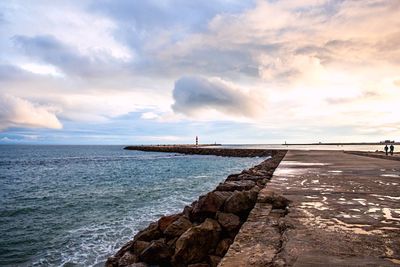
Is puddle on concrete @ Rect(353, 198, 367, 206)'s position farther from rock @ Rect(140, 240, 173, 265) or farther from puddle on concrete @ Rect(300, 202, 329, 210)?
rock @ Rect(140, 240, 173, 265)

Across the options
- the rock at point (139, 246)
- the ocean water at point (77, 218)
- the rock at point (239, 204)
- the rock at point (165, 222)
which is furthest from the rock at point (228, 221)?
the ocean water at point (77, 218)

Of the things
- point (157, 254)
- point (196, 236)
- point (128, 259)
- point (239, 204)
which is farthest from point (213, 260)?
point (128, 259)

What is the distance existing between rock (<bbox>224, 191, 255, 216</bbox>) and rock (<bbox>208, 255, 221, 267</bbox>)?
1.17 m

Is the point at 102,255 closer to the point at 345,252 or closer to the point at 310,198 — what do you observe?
the point at 310,198

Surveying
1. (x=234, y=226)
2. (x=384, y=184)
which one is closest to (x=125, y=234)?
(x=234, y=226)

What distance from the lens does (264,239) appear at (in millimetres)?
3738

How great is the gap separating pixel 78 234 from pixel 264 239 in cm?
686

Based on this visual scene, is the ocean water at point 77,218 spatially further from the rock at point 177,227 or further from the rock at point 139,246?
the rock at point 177,227

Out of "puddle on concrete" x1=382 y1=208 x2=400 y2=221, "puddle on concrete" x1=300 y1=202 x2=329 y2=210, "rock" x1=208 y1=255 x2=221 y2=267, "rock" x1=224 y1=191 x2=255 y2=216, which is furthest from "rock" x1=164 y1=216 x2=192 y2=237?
"puddle on concrete" x1=382 y1=208 x2=400 y2=221

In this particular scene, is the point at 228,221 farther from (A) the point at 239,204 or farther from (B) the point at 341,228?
(B) the point at 341,228

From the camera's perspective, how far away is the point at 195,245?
4.84 meters

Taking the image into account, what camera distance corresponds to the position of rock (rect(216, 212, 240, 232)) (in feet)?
17.2

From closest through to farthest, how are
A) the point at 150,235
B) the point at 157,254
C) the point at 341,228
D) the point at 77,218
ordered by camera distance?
the point at 341,228, the point at 157,254, the point at 150,235, the point at 77,218

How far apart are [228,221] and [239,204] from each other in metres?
0.52
